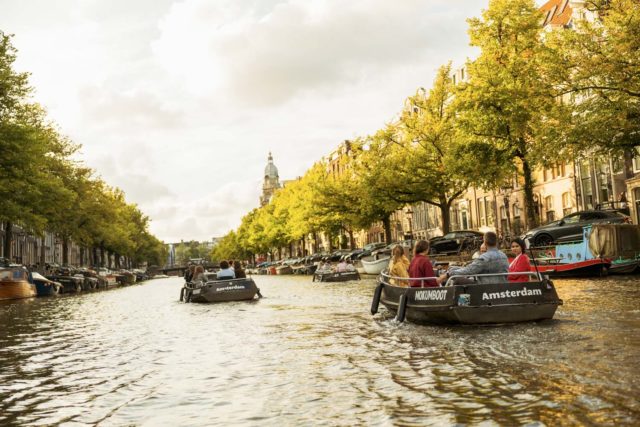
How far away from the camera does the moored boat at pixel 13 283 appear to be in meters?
41.0

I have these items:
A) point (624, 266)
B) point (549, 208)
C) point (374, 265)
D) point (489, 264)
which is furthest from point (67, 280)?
point (489, 264)

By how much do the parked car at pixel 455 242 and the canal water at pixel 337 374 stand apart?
24.6 m

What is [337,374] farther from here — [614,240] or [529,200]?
[529,200]

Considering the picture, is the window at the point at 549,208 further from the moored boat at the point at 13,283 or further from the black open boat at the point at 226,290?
the moored boat at the point at 13,283

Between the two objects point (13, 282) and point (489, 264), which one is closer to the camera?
point (489, 264)

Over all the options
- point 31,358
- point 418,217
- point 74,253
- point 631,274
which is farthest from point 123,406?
point 74,253

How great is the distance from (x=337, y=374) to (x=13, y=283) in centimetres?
3546

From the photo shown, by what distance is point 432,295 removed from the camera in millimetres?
15953

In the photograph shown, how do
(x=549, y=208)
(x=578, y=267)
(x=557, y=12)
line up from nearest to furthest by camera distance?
(x=578, y=267), (x=549, y=208), (x=557, y=12)

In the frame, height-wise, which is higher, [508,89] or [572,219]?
[508,89]

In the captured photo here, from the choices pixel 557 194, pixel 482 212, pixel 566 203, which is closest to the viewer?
pixel 566 203

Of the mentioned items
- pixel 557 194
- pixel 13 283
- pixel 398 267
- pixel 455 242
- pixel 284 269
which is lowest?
pixel 398 267

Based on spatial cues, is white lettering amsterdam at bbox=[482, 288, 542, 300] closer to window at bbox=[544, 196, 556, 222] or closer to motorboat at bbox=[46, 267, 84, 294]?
window at bbox=[544, 196, 556, 222]

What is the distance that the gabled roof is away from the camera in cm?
5972
